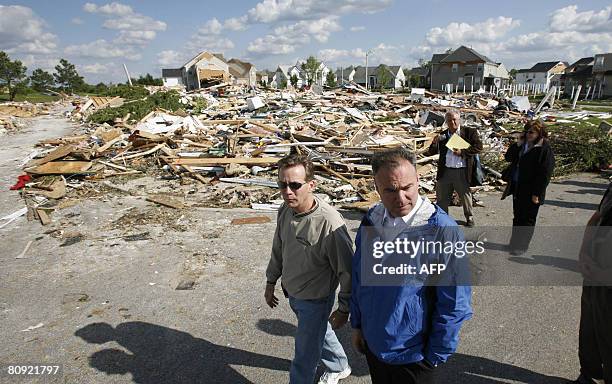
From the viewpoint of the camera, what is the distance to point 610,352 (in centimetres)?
227

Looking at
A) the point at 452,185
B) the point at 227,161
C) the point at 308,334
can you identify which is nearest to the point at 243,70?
the point at 227,161

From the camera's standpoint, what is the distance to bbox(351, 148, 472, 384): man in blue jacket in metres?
1.79

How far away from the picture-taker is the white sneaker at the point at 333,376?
9.77ft

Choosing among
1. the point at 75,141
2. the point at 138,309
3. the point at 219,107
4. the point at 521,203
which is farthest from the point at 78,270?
the point at 219,107

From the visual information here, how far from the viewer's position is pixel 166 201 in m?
7.75

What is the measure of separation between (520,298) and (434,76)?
2661 inches

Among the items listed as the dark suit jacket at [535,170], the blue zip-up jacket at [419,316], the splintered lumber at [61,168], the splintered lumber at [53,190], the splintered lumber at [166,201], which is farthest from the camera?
the splintered lumber at [61,168]

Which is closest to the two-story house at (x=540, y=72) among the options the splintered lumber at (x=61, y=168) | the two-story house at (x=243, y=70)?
the two-story house at (x=243, y=70)

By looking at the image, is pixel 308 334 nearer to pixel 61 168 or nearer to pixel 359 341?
pixel 359 341

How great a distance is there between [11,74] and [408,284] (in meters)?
56.0

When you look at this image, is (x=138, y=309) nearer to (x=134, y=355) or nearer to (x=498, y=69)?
(x=134, y=355)

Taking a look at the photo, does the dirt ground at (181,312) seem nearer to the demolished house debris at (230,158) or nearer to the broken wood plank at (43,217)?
the broken wood plank at (43,217)

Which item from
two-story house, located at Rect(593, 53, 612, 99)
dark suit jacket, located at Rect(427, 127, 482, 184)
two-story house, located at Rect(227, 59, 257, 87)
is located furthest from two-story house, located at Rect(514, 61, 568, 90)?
dark suit jacket, located at Rect(427, 127, 482, 184)

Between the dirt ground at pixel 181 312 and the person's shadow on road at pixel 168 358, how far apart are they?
12 millimetres
